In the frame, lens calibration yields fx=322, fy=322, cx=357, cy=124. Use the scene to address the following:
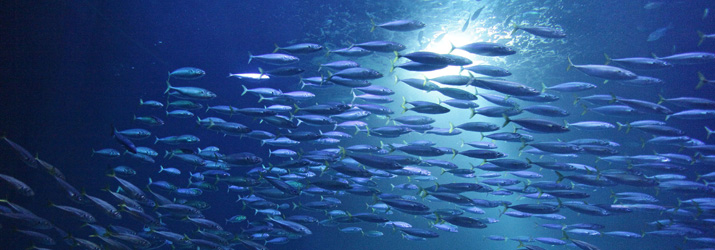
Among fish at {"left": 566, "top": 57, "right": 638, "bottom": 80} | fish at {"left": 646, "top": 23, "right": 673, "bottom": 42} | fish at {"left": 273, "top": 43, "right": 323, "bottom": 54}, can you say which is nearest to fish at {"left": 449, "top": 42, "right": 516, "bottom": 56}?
fish at {"left": 566, "top": 57, "right": 638, "bottom": 80}

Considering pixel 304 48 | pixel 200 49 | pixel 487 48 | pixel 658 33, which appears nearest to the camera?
pixel 487 48

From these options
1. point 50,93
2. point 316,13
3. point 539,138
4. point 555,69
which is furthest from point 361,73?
point 539,138

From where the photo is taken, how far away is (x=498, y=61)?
11.7m

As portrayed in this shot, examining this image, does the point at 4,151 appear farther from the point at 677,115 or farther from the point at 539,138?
the point at 539,138

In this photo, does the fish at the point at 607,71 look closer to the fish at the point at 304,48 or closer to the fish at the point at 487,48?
the fish at the point at 487,48

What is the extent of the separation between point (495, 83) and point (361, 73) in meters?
2.14

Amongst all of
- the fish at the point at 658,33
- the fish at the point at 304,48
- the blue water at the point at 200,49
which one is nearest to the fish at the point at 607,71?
the blue water at the point at 200,49

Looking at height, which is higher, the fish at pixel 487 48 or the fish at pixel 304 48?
the fish at pixel 304 48

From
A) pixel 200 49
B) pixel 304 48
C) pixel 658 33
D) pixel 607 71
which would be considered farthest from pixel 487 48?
pixel 200 49

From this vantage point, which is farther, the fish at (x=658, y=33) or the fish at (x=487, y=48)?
the fish at (x=658, y=33)

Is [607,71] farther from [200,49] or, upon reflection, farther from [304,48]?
[200,49]

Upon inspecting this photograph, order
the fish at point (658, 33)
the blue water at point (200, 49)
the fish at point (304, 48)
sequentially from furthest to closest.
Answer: the blue water at point (200, 49), the fish at point (658, 33), the fish at point (304, 48)

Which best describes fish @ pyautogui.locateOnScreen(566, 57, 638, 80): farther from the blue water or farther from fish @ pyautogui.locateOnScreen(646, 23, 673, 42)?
fish @ pyautogui.locateOnScreen(646, 23, 673, 42)

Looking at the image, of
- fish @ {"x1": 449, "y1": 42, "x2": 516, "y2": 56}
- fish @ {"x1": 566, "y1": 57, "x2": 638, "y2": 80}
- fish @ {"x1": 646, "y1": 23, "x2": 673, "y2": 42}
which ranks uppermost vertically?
fish @ {"x1": 646, "y1": 23, "x2": 673, "y2": 42}
